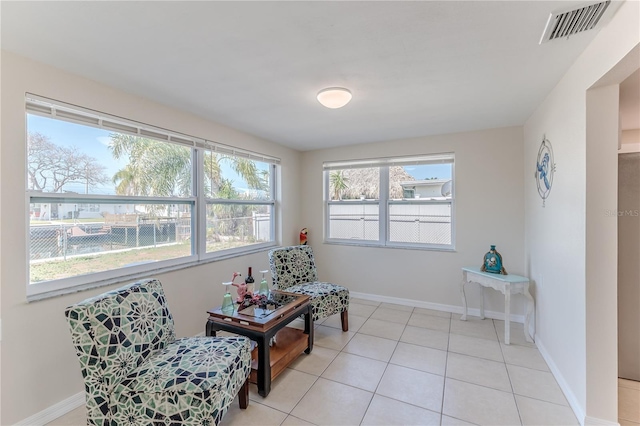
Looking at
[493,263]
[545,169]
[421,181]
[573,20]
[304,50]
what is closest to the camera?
[573,20]

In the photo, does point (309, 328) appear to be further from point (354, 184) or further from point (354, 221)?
point (354, 184)

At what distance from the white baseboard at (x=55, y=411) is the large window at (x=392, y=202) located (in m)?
3.27

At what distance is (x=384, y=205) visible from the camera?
4.04 meters

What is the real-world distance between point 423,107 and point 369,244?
7.02 ft

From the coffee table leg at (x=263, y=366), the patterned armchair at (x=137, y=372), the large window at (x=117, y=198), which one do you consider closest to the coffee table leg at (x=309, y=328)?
the coffee table leg at (x=263, y=366)

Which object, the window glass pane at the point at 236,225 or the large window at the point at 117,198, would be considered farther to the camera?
the window glass pane at the point at 236,225

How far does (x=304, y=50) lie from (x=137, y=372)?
214cm

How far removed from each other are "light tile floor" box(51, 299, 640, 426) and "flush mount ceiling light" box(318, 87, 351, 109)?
7.46ft

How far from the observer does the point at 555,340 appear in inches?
87.1

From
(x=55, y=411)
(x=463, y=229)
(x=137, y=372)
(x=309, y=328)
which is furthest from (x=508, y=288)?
(x=55, y=411)

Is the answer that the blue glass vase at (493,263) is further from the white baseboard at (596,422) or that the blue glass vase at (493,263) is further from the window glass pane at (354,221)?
the white baseboard at (596,422)

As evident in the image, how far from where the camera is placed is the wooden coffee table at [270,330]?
6.59 feet

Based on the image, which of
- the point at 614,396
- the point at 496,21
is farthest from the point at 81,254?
the point at 614,396

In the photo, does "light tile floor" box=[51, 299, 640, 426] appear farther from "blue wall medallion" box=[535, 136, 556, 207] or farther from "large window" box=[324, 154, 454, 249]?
"blue wall medallion" box=[535, 136, 556, 207]
